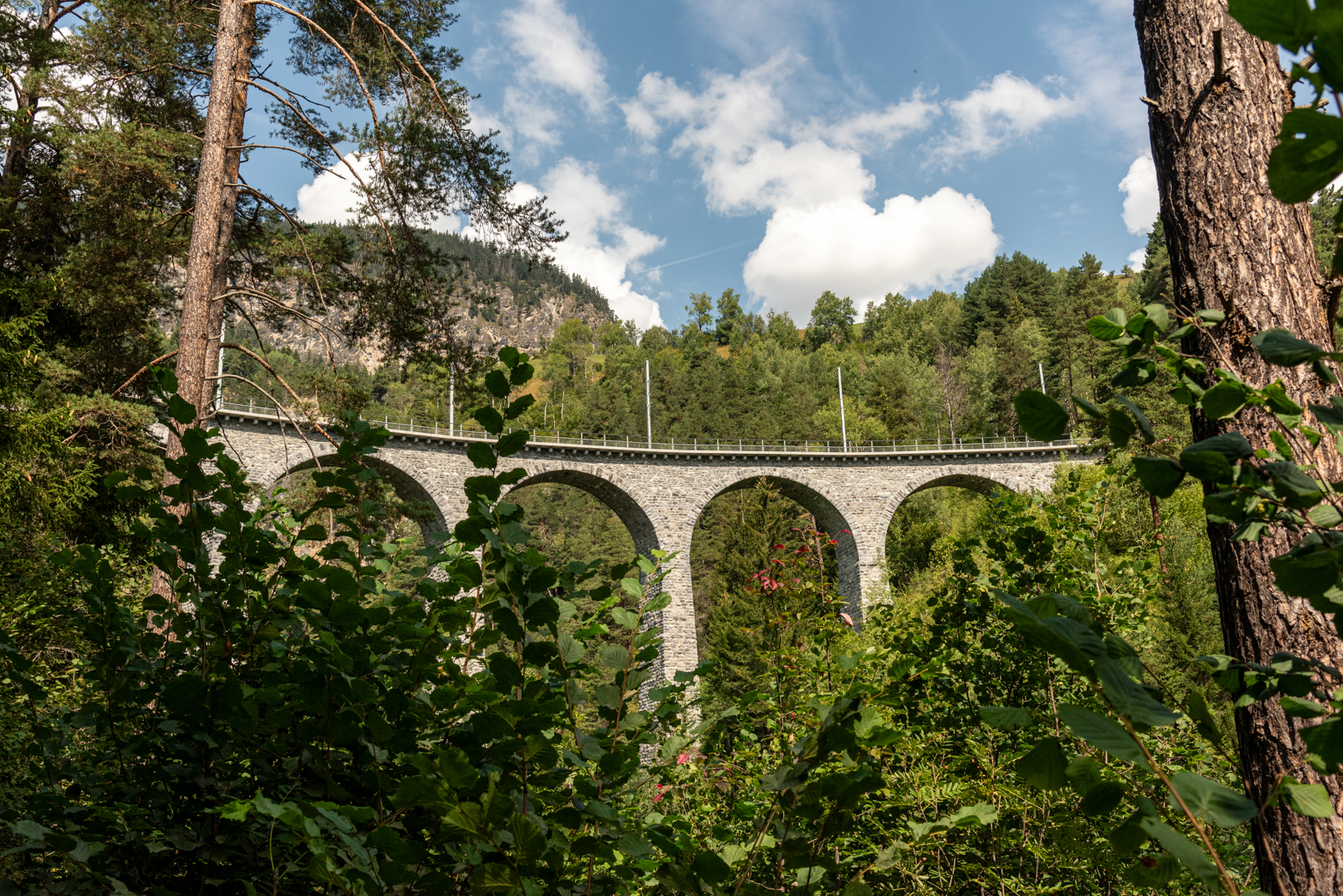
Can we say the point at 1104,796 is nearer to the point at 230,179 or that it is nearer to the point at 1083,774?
the point at 1083,774

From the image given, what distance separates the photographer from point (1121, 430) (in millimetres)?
759

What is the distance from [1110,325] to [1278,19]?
18.0 inches

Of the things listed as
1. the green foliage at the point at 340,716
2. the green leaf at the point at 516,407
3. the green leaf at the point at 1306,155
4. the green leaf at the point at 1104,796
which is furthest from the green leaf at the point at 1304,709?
the green leaf at the point at 516,407

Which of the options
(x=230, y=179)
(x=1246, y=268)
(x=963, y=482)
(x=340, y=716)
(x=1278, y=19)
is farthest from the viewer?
(x=963, y=482)

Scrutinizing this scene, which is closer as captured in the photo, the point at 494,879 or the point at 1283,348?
the point at 1283,348

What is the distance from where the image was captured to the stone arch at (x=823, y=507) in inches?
1051

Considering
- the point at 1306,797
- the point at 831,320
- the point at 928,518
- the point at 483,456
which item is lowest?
the point at 928,518

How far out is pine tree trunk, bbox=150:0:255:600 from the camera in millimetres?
5820

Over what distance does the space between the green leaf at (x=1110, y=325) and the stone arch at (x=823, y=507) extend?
25.4m

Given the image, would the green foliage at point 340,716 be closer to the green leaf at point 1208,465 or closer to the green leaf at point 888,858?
the green leaf at point 888,858

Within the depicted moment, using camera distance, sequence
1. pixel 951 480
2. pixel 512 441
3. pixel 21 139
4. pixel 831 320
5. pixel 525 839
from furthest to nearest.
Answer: pixel 831 320, pixel 951 480, pixel 21 139, pixel 512 441, pixel 525 839

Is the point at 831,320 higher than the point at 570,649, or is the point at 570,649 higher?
the point at 831,320

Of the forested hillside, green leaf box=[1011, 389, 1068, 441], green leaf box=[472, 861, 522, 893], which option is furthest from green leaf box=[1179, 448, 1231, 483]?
the forested hillside

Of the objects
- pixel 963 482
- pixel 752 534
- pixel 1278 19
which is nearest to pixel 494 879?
pixel 1278 19
